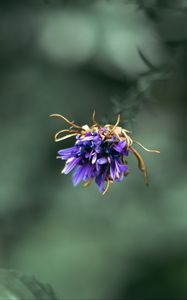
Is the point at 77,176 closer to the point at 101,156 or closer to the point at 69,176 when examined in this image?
the point at 101,156

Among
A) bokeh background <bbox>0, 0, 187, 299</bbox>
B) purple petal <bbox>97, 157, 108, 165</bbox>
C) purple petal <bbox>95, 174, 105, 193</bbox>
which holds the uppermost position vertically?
bokeh background <bbox>0, 0, 187, 299</bbox>

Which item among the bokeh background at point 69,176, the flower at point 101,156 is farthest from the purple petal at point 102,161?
the bokeh background at point 69,176

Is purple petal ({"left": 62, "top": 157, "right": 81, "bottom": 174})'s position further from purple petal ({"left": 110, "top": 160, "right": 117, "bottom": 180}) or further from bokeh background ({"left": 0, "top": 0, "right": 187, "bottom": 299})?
bokeh background ({"left": 0, "top": 0, "right": 187, "bottom": 299})

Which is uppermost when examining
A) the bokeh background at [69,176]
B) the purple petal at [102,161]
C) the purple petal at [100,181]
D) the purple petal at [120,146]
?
the bokeh background at [69,176]

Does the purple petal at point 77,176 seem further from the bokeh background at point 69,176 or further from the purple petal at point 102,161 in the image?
the bokeh background at point 69,176

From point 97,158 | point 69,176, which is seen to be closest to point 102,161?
point 97,158

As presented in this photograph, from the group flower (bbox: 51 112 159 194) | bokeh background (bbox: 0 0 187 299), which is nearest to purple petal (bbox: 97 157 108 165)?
flower (bbox: 51 112 159 194)
